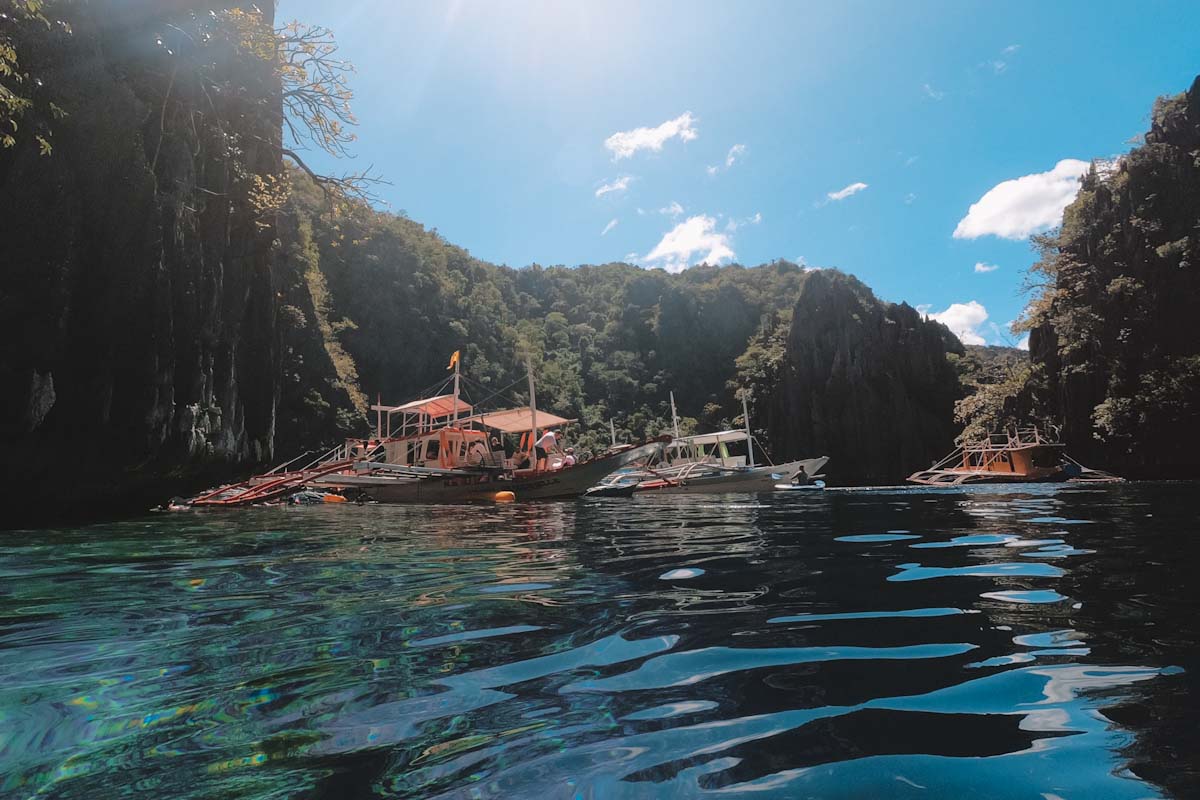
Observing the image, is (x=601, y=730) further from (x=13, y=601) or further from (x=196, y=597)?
(x=13, y=601)

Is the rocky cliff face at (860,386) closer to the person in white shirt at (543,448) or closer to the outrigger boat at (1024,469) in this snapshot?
the outrigger boat at (1024,469)

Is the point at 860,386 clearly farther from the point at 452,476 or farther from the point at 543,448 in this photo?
the point at 452,476

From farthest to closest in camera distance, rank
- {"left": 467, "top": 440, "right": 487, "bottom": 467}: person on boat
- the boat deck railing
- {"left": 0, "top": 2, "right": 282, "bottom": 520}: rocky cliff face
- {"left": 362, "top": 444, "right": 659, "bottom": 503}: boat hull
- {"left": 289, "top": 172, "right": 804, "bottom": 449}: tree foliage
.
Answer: {"left": 289, "top": 172, "right": 804, "bottom": 449}: tree foliage, the boat deck railing, {"left": 467, "top": 440, "right": 487, "bottom": 467}: person on boat, {"left": 362, "top": 444, "right": 659, "bottom": 503}: boat hull, {"left": 0, "top": 2, "right": 282, "bottom": 520}: rocky cliff face

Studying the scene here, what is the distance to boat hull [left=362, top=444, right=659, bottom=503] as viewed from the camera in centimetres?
2225

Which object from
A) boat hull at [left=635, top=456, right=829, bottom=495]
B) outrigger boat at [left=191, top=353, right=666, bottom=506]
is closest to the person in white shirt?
outrigger boat at [left=191, top=353, right=666, bottom=506]

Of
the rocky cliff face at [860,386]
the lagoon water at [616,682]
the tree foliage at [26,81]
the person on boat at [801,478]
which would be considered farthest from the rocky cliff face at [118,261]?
the rocky cliff face at [860,386]

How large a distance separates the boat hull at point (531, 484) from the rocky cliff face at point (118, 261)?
322 inches

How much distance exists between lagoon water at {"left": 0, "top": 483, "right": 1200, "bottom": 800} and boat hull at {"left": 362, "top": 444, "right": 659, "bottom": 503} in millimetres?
17482

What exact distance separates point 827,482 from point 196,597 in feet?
170

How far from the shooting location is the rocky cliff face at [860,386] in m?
53.9

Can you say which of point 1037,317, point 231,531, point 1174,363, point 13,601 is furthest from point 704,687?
point 1037,317

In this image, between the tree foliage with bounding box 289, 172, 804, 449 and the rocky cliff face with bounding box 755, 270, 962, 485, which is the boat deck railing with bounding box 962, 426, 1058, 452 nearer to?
the rocky cliff face with bounding box 755, 270, 962, 485

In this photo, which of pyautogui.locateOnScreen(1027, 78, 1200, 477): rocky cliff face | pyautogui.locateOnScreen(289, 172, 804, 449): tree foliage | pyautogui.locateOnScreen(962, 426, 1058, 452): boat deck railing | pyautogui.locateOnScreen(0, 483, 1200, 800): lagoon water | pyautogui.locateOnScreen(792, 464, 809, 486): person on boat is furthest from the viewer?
pyautogui.locateOnScreen(289, 172, 804, 449): tree foliage

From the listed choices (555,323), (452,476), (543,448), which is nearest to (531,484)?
(452,476)
